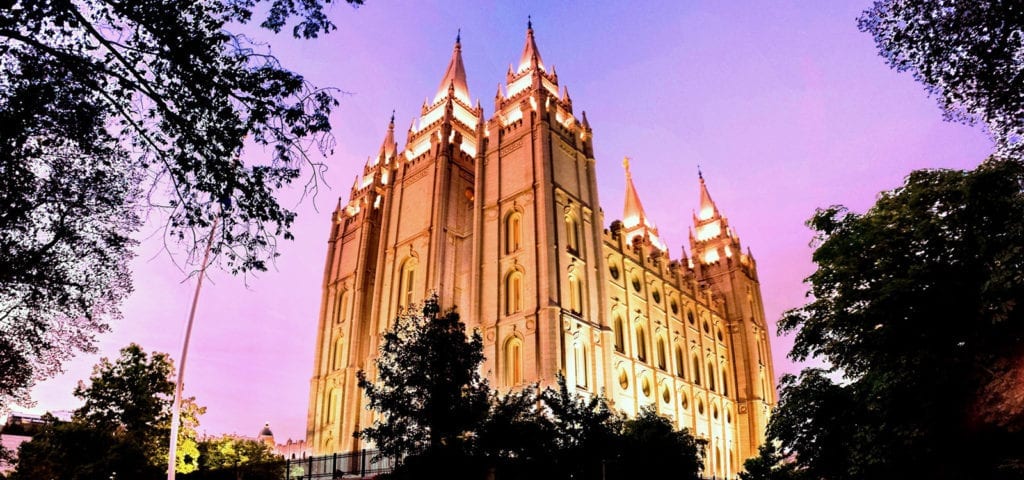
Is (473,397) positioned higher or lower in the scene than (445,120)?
lower

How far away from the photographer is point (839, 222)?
45.5 ft

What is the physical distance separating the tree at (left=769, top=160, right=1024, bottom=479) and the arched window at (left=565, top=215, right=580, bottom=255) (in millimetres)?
22162

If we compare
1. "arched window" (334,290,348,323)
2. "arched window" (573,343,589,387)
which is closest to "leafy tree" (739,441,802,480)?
"arched window" (573,343,589,387)

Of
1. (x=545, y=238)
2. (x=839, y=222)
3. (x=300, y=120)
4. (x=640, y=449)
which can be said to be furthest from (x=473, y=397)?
(x=545, y=238)

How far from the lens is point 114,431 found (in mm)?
24203

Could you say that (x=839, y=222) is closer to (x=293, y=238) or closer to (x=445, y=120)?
(x=293, y=238)

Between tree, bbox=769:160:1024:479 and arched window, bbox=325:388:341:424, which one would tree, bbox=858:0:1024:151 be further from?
arched window, bbox=325:388:341:424

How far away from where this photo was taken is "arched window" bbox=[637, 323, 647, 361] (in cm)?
4123

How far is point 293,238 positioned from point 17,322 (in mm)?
6533

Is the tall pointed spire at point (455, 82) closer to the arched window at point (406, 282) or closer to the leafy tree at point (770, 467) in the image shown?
the arched window at point (406, 282)

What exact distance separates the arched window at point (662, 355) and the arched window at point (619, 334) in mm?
4696

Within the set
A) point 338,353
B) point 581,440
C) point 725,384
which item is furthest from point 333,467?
point 725,384

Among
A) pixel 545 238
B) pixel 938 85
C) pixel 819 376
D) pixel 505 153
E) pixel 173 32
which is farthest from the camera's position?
pixel 505 153

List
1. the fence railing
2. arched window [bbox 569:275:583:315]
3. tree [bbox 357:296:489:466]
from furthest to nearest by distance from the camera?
arched window [bbox 569:275:583:315], the fence railing, tree [bbox 357:296:489:466]
